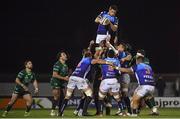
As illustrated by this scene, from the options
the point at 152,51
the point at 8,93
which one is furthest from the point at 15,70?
the point at 152,51

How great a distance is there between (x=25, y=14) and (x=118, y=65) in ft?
66.1

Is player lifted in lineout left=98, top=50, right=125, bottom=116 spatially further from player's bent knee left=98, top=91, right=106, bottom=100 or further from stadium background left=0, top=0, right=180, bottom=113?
stadium background left=0, top=0, right=180, bottom=113

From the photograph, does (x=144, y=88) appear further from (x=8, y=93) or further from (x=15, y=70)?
(x=15, y=70)

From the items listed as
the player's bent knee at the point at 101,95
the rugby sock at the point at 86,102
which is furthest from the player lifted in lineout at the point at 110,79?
the rugby sock at the point at 86,102

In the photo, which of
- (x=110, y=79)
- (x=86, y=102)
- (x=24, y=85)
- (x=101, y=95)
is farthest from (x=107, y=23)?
(x=24, y=85)

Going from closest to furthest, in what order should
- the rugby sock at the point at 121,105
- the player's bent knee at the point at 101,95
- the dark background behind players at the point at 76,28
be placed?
the player's bent knee at the point at 101,95 < the rugby sock at the point at 121,105 < the dark background behind players at the point at 76,28

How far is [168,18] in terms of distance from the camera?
1518 inches

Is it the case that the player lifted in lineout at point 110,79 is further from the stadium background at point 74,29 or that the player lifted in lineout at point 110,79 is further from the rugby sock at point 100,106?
the stadium background at point 74,29

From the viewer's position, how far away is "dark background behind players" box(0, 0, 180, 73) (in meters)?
36.1

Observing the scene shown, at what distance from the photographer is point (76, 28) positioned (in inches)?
1465

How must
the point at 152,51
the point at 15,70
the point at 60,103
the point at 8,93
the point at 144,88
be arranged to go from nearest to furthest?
1. the point at 144,88
2. the point at 60,103
3. the point at 8,93
4. the point at 15,70
5. the point at 152,51

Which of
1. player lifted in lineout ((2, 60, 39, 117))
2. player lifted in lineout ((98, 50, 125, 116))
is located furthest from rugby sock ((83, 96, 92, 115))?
player lifted in lineout ((2, 60, 39, 117))

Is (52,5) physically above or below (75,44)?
above

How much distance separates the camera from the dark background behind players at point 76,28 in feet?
118
